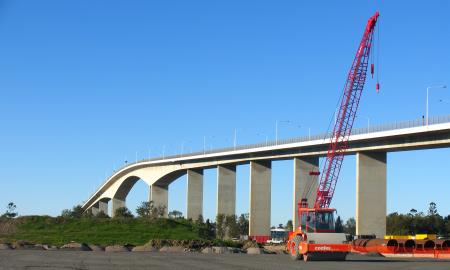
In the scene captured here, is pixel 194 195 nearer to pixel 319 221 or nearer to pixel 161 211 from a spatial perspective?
pixel 161 211

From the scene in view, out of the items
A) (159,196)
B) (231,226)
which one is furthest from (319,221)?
(159,196)

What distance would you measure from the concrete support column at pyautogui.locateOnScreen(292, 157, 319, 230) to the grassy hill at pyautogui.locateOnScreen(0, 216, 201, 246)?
16.5 meters

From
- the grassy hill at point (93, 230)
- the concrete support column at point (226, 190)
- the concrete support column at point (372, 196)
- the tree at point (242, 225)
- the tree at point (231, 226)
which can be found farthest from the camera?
the tree at point (242, 225)

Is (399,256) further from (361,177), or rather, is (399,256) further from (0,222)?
(0,222)

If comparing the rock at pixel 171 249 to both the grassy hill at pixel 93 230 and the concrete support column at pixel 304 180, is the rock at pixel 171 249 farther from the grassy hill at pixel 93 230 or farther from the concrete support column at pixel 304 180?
the concrete support column at pixel 304 180

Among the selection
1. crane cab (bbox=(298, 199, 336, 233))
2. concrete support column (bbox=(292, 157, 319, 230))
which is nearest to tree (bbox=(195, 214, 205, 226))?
concrete support column (bbox=(292, 157, 319, 230))

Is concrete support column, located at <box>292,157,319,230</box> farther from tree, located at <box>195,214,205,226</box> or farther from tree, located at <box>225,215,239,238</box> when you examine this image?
tree, located at <box>225,215,239,238</box>

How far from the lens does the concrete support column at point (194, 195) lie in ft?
493

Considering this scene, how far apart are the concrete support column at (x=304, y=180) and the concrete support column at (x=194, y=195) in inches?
1538

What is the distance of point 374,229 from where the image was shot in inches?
3883

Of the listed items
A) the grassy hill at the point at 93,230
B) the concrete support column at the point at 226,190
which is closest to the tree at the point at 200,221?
the concrete support column at the point at 226,190

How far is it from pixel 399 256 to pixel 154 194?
110 metres

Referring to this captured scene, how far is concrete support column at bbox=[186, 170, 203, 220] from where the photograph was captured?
150375 mm

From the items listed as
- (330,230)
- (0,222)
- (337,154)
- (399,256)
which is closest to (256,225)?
(337,154)
